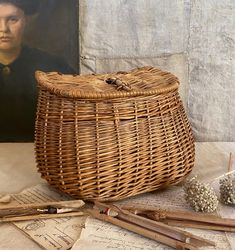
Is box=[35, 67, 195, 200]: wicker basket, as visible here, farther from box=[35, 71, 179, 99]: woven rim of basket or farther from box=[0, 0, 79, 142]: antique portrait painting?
box=[0, 0, 79, 142]: antique portrait painting

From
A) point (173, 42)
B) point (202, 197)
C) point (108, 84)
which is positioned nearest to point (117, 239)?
point (202, 197)

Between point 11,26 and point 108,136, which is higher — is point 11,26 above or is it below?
above

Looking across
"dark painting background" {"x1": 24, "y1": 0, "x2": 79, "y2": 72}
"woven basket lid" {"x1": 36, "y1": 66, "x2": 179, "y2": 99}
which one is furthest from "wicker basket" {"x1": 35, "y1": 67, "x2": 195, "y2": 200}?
"dark painting background" {"x1": 24, "y1": 0, "x2": 79, "y2": 72}

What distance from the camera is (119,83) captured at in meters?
0.67

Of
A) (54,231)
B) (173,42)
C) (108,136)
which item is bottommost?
(54,231)

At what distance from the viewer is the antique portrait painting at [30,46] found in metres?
0.94

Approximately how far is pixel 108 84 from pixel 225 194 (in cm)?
28

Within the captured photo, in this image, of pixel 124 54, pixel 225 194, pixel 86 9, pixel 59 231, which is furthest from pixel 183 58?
pixel 59 231

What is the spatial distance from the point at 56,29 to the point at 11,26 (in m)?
0.11

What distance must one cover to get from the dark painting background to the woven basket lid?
0.24 m

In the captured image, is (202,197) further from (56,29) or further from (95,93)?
(56,29)

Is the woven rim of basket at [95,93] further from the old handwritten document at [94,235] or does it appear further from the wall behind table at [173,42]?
the wall behind table at [173,42]

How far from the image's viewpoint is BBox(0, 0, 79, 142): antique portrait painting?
36.9 inches

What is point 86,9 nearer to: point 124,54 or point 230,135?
point 124,54
